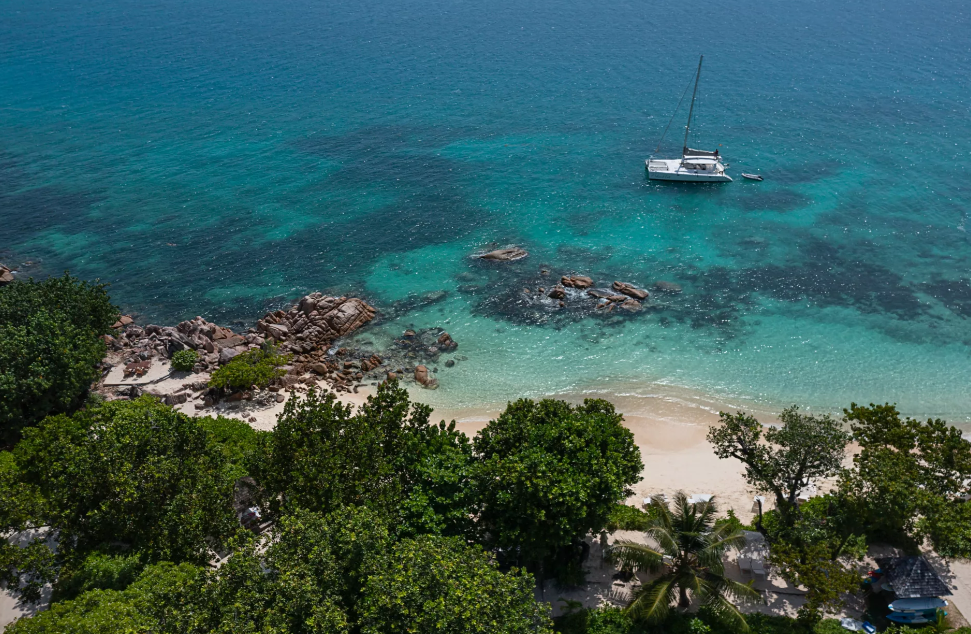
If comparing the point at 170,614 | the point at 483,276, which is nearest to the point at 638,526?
the point at 170,614

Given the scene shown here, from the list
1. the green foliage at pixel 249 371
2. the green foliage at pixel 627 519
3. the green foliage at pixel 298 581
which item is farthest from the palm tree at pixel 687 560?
the green foliage at pixel 249 371

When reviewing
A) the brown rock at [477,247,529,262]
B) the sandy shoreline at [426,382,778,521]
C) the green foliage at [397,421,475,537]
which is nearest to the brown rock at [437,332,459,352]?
the sandy shoreline at [426,382,778,521]

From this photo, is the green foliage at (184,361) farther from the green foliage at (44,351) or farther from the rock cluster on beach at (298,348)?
the green foliage at (44,351)

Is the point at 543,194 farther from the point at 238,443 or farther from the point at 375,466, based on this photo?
the point at 375,466

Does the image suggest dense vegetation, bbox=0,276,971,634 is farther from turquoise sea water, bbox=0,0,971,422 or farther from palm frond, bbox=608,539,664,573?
turquoise sea water, bbox=0,0,971,422

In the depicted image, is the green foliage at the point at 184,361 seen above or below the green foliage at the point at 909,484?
below

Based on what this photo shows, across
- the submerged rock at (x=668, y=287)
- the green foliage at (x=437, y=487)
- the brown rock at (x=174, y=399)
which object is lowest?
the brown rock at (x=174, y=399)

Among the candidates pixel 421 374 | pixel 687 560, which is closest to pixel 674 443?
pixel 687 560
